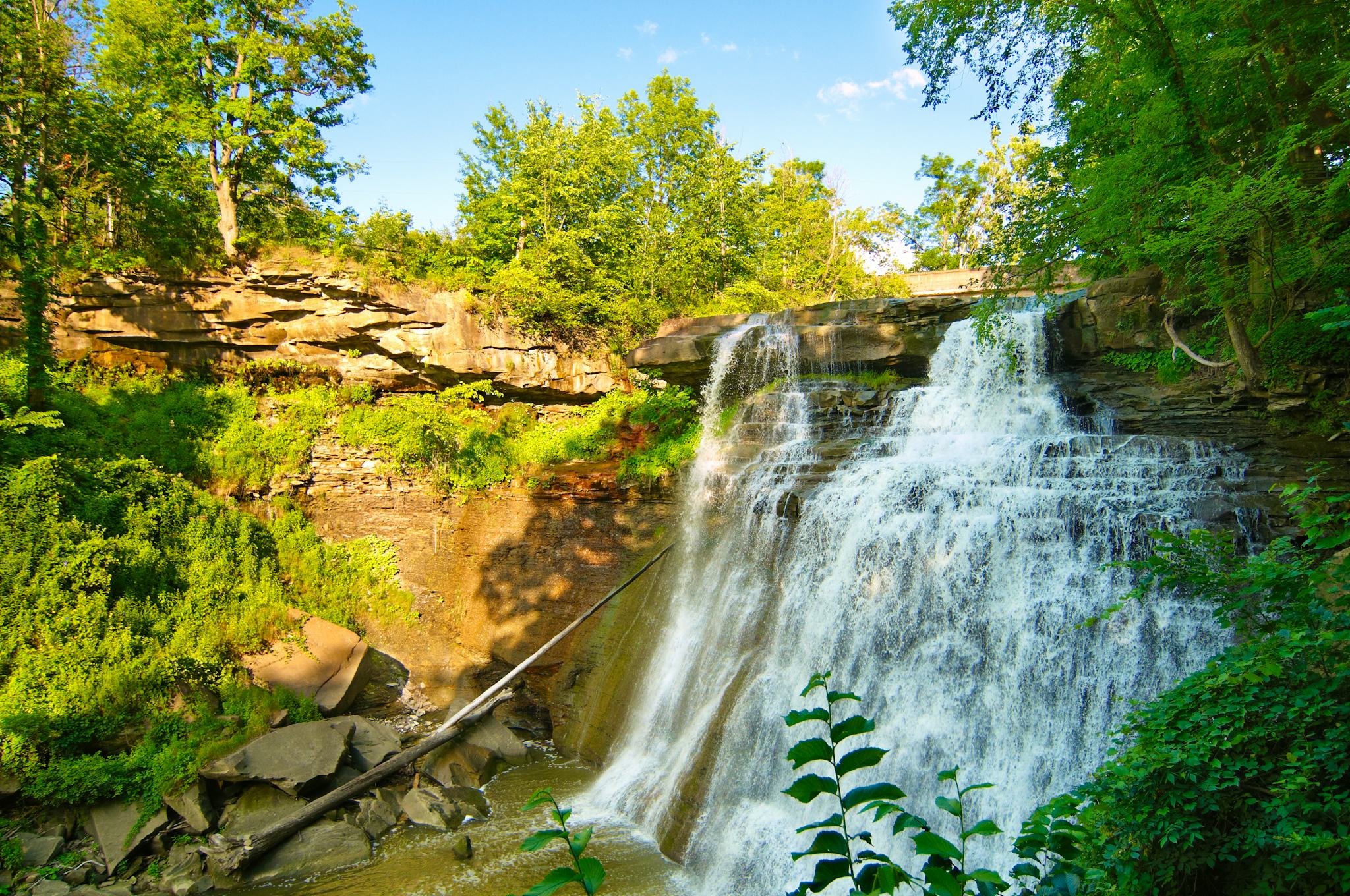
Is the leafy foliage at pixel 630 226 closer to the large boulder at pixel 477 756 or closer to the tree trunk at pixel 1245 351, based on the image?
the large boulder at pixel 477 756

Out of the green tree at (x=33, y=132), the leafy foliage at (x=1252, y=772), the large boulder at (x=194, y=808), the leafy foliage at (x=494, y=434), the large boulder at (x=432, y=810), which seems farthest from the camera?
the leafy foliage at (x=494, y=434)

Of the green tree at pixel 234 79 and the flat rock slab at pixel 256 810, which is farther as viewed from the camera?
the green tree at pixel 234 79

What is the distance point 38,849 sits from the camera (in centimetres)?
651

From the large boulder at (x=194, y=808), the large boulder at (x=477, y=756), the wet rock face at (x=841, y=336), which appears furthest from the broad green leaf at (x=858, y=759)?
the wet rock face at (x=841, y=336)

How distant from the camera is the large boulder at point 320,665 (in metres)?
9.29

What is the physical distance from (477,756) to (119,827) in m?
3.83

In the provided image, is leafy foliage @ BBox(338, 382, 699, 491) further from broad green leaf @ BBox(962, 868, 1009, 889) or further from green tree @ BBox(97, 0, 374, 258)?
broad green leaf @ BBox(962, 868, 1009, 889)

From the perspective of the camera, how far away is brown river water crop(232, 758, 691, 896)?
636 centimetres

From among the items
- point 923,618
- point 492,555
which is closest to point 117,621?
point 492,555

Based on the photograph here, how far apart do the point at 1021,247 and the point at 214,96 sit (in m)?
17.5

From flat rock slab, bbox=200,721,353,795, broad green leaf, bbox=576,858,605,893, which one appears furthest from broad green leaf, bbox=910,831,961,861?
flat rock slab, bbox=200,721,353,795

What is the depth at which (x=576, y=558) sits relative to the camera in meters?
11.5

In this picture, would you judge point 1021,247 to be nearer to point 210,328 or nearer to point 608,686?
point 608,686

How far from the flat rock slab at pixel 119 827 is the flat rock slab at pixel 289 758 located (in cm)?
61
